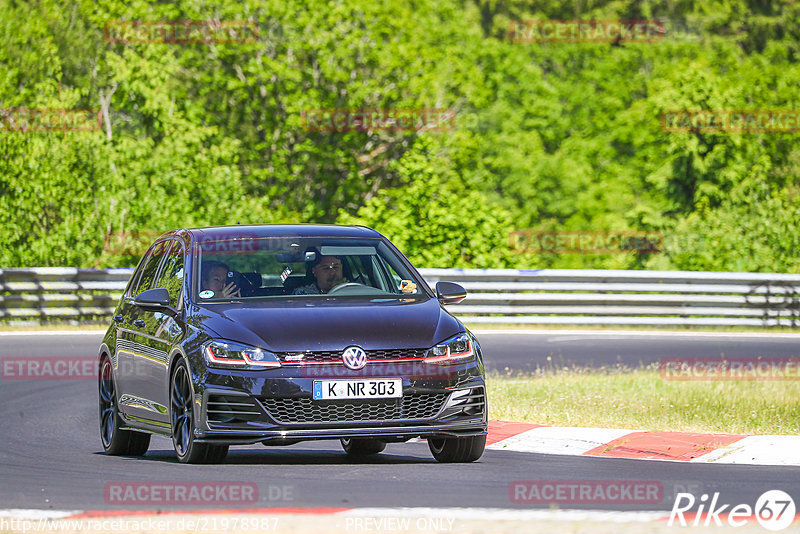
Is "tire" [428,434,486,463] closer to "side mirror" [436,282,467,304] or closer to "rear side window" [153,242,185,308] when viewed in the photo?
"side mirror" [436,282,467,304]

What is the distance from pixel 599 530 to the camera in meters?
6.67

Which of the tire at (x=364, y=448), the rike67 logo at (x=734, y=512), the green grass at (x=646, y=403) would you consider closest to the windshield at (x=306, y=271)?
the tire at (x=364, y=448)

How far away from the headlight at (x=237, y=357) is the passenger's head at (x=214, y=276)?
34.2 inches

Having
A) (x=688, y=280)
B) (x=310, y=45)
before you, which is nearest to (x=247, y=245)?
(x=688, y=280)

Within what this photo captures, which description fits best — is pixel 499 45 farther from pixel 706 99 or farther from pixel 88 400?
pixel 88 400

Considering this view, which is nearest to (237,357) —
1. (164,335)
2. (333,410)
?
(333,410)

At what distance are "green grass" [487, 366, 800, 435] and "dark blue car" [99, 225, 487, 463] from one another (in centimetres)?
275

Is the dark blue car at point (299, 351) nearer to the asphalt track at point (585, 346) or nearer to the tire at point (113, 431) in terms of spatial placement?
the tire at point (113, 431)

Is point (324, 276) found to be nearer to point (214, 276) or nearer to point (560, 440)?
point (214, 276)

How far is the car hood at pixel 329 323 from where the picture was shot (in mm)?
8836

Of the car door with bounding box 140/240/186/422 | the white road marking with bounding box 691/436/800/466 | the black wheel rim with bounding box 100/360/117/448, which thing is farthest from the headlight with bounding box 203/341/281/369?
the white road marking with bounding box 691/436/800/466

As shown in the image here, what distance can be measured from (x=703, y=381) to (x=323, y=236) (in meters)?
6.91

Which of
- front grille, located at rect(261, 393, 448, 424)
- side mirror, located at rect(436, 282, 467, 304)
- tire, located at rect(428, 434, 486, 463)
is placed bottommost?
tire, located at rect(428, 434, 486, 463)

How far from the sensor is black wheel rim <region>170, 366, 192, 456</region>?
915 centimetres
